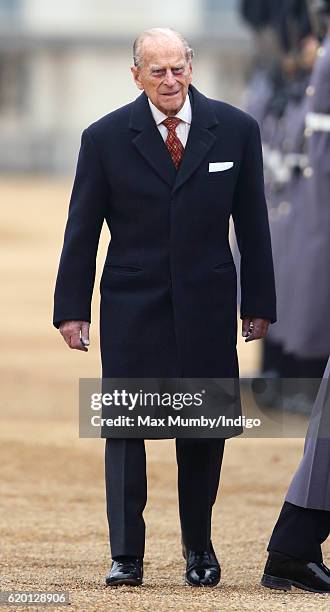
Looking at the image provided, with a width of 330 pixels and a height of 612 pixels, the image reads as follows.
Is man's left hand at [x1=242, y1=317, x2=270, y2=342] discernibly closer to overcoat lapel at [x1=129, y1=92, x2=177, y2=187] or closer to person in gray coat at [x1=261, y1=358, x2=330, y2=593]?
person in gray coat at [x1=261, y1=358, x2=330, y2=593]

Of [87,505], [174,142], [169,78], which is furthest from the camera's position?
[87,505]

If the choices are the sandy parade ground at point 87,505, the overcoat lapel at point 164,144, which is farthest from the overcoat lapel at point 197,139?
the sandy parade ground at point 87,505

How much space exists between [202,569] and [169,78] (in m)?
1.23

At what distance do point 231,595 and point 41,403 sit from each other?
4447mm

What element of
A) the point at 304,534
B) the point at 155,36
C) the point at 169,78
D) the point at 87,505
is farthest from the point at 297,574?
the point at 87,505

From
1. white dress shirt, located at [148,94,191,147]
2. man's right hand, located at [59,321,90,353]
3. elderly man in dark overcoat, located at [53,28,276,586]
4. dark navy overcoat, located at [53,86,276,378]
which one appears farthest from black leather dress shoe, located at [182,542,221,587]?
white dress shirt, located at [148,94,191,147]

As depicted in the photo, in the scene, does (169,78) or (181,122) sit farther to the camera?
(181,122)

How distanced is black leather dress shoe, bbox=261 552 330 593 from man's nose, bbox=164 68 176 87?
119cm

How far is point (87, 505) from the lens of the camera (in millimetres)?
6445

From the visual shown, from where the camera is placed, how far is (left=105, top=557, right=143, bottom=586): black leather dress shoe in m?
4.72

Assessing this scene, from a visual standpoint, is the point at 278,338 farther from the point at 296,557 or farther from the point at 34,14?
the point at 34,14

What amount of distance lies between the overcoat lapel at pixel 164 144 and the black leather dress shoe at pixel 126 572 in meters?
0.94

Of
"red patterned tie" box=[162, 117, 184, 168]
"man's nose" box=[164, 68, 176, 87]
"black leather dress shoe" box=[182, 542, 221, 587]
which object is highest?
"man's nose" box=[164, 68, 176, 87]

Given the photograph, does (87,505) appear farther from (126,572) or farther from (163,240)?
(163,240)
